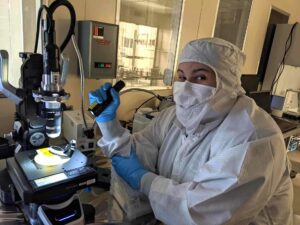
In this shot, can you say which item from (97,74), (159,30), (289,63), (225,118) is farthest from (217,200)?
(289,63)

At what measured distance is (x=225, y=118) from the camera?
876 mm

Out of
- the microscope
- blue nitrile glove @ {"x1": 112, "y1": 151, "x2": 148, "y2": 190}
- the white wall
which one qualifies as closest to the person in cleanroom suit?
blue nitrile glove @ {"x1": 112, "y1": 151, "x2": 148, "y2": 190}

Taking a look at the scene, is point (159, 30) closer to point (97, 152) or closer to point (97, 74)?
point (97, 74)

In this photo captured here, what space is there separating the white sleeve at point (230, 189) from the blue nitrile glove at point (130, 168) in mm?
143

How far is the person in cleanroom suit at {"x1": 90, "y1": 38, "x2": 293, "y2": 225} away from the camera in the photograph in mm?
738

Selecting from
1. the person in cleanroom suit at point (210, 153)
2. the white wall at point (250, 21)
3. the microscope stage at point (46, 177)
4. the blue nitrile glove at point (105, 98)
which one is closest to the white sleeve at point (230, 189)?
the person in cleanroom suit at point (210, 153)

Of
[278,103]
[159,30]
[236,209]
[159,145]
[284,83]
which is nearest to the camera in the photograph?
[236,209]

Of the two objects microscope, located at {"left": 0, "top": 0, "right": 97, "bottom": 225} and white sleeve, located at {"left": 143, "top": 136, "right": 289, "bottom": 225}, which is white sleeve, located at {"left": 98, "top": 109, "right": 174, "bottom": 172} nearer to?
microscope, located at {"left": 0, "top": 0, "right": 97, "bottom": 225}

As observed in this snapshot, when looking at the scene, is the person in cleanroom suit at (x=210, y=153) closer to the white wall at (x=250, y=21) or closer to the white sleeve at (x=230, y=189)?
the white sleeve at (x=230, y=189)

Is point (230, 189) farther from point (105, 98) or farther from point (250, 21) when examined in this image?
point (250, 21)

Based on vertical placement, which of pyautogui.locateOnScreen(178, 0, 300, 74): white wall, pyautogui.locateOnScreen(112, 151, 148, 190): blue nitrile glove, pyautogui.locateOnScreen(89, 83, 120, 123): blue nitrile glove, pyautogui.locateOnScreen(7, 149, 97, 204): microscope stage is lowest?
pyautogui.locateOnScreen(112, 151, 148, 190): blue nitrile glove

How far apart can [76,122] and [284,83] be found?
269 centimetres

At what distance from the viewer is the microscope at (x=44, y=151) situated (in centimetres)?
68

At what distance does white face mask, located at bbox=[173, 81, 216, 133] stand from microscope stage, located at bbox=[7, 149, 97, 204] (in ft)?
A: 1.31
